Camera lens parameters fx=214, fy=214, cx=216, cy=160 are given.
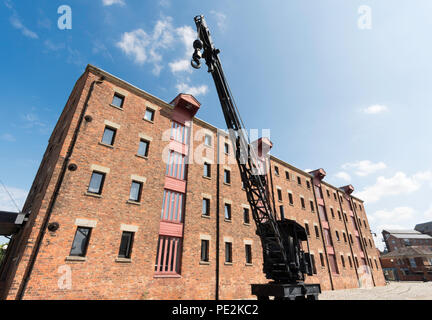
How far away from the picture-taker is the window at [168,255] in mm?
13238

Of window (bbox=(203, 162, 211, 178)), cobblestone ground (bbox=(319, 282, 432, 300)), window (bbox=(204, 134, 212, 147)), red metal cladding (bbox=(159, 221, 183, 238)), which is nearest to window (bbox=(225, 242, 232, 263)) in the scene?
red metal cladding (bbox=(159, 221, 183, 238))

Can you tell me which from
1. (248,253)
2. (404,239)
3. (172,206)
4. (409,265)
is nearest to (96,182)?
(172,206)

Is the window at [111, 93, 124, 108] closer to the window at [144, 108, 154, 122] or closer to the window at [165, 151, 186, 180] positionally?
the window at [144, 108, 154, 122]

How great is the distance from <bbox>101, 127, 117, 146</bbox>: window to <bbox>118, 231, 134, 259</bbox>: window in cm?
578

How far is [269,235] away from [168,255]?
22.1 feet

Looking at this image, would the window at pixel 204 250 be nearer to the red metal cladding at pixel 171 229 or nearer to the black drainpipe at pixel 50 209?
the red metal cladding at pixel 171 229

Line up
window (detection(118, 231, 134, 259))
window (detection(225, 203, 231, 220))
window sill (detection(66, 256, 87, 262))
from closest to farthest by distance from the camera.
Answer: window sill (detection(66, 256, 87, 262)) < window (detection(118, 231, 134, 259)) < window (detection(225, 203, 231, 220))

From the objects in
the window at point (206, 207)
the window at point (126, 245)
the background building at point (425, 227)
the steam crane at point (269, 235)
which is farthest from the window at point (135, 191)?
the background building at point (425, 227)

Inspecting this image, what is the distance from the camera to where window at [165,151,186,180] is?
16.0 metres
